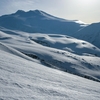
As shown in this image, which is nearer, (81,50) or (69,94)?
(69,94)

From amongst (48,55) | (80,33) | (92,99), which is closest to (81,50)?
(48,55)

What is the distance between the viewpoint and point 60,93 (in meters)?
10.1

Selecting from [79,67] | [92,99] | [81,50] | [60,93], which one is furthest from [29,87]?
[81,50]

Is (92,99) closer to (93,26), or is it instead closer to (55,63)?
(55,63)

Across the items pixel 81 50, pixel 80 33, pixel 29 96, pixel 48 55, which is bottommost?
pixel 29 96

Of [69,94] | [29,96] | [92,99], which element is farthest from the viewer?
[92,99]

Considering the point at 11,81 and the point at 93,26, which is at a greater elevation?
the point at 93,26

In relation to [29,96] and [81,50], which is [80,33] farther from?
[29,96]

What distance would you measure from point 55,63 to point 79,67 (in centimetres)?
553

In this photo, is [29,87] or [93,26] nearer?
[29,87]

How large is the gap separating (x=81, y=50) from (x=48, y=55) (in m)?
51.4

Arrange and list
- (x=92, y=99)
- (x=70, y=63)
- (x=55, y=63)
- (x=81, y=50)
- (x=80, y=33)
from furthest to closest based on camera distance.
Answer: (x=80, y=33) < (x=81, y=50) < (x=70, y=63) < (x=55, y=63) < (x=92, y=99)

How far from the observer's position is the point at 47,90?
32.4 ft

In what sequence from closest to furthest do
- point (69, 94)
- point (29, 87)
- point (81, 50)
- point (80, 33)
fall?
point (29, 87), point (69, 94), point (81, 50), point (80, 33)
